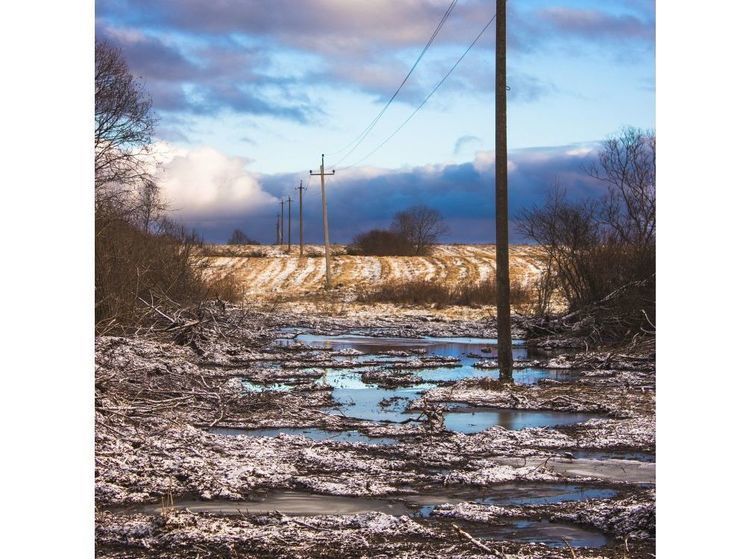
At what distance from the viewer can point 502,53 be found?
14.5 meters

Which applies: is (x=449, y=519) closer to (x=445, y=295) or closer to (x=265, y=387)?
(x=265, y=387)

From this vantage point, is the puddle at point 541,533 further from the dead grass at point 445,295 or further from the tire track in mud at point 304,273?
the tire track in mud at point 304,273

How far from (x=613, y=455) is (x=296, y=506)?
3882 millimetres

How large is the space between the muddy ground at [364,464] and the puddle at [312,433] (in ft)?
0.17

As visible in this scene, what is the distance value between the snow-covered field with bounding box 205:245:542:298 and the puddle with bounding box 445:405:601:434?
3428 centimetres

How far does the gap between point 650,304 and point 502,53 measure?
30.9 ft

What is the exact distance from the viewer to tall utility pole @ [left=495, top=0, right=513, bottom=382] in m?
14.4

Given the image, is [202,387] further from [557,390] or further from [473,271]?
[473,271]

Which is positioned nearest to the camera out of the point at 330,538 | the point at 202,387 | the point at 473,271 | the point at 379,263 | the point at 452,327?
the point at 330,538

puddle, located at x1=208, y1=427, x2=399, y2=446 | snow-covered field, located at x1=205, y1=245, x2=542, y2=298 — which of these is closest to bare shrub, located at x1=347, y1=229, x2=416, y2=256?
snow-covered field, located at x1=205, y1=245, x2=542, y2=298

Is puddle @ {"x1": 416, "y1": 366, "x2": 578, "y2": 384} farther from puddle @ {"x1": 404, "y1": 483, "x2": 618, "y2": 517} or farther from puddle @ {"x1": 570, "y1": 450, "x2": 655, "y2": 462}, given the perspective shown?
puddle @ {"x1": 404, "y1": 483, "x2": 618, "y2": 517}

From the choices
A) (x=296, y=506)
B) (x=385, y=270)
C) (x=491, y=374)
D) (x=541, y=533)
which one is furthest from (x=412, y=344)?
(x=385, y=270)

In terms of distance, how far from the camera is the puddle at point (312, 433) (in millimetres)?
9656
